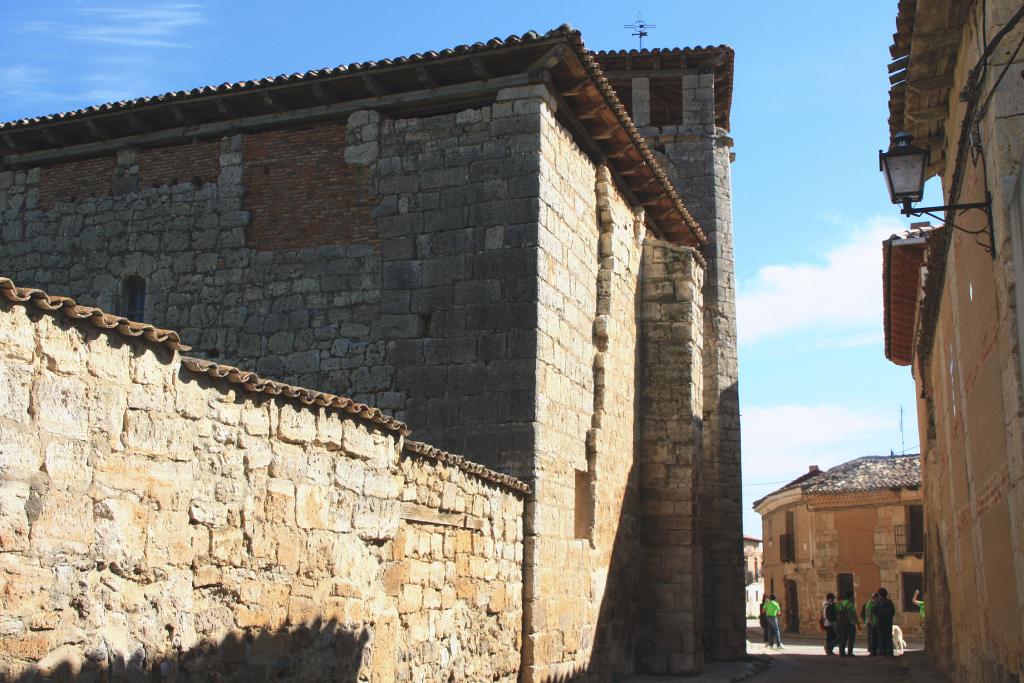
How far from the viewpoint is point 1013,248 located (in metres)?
6.66

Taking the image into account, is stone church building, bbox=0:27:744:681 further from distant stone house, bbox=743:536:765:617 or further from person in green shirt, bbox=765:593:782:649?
distant stone house, bbox=743:536:765:617

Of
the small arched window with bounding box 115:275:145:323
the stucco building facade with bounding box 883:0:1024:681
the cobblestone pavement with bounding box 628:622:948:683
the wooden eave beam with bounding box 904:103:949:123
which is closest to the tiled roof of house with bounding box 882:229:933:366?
the stucco building facade with bounding box 883:0:1024:681

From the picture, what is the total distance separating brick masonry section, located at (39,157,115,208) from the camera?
42.7ft

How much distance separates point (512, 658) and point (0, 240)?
784 cm

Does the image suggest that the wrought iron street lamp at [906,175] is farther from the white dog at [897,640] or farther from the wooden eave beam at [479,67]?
the white dog at [897,640]

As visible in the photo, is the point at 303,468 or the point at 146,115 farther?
the point at 146,115

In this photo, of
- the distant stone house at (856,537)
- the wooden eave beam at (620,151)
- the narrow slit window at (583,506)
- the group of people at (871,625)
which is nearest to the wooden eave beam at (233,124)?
the wooden eave beam at (620,151)

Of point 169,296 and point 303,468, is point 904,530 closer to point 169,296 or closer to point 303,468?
point 169,296

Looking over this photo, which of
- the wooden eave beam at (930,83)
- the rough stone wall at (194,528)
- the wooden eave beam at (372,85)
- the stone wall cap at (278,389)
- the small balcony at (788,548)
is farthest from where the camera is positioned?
the small balcony at (788,548)

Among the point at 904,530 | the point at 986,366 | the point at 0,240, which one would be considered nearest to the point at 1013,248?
the point at 986,366

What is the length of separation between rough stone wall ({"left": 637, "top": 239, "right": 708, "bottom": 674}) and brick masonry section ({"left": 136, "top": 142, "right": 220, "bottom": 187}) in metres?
5.86

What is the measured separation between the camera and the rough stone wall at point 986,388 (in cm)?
683

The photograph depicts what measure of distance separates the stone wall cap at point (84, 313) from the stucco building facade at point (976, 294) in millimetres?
4599

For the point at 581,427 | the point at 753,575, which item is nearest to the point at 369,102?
the point at 581,427
